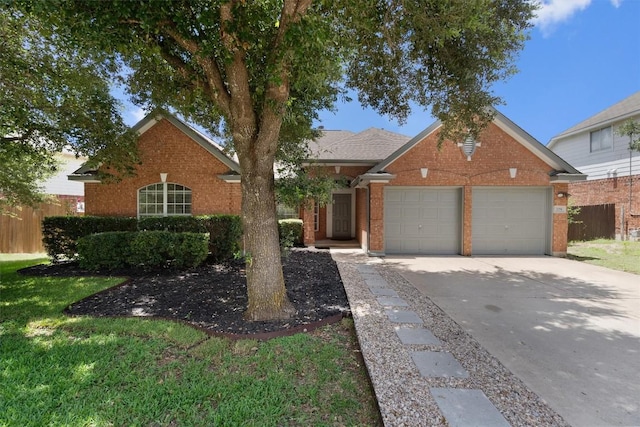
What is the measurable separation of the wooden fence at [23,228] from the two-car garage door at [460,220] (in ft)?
43.3

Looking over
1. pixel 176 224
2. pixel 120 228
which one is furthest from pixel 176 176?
pixel 176 224

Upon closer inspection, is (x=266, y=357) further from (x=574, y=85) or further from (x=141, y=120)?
(x=574, y=85)

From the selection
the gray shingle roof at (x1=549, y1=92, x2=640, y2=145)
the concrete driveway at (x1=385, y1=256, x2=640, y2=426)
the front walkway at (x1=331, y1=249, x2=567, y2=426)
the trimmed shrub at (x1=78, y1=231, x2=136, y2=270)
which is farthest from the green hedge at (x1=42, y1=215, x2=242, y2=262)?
the gray shingle roof at (x1=549, y1=92, x2=640, y2=145)

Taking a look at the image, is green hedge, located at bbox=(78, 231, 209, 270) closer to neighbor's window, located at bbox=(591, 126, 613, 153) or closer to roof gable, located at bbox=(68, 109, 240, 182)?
roof gable, located at bbox=(68, 109, 240, 182)

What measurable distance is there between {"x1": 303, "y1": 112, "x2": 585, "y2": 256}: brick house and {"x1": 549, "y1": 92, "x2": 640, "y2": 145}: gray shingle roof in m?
8.43

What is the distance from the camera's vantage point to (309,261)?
9203 millimetres

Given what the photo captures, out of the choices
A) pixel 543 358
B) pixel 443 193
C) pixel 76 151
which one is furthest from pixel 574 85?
pixel 76 151

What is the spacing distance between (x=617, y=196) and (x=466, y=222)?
34.0 feet

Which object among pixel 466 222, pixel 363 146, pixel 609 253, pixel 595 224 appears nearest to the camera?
pixel 466 222

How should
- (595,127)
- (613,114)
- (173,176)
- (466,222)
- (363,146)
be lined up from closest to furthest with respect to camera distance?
1. (173,176)
2. (466,222)
3. (363,146)
4. (613,114)
5. (595,127)

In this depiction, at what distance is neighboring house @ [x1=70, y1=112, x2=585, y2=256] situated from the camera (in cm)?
1088

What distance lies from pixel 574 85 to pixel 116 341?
20.5 metres

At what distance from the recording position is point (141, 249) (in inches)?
305

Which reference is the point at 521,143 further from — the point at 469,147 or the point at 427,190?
the point at 427,190
